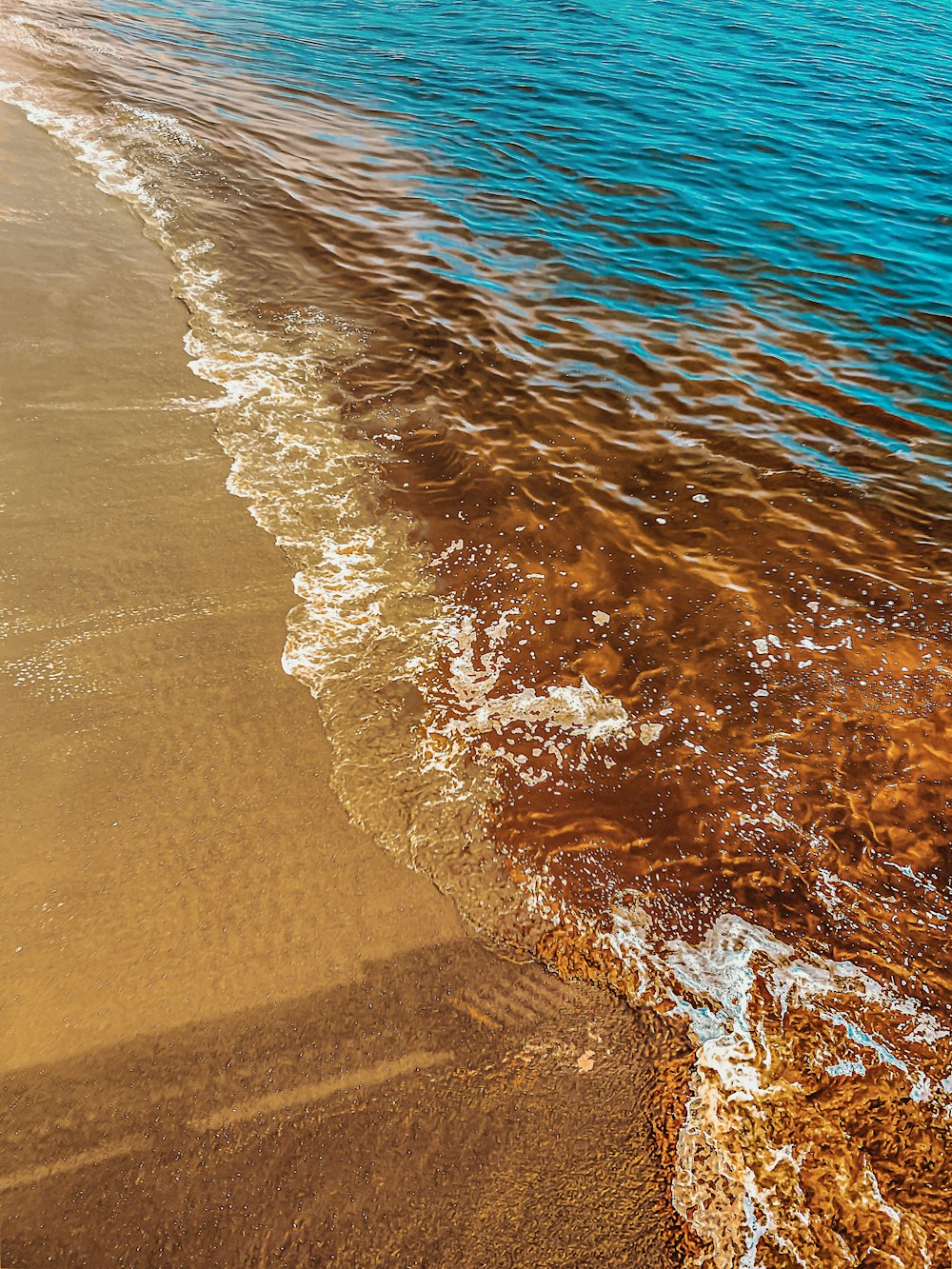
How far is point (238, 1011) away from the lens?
109 inches

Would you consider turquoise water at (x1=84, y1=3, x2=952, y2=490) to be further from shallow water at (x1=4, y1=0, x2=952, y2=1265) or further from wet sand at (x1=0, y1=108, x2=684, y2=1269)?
wet sand at (x1=0, y1=108, x2=684, y2=1269)

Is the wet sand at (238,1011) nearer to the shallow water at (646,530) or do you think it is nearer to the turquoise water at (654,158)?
the shallow water at (646,530)

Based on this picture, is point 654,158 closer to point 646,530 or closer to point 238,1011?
point 646,530

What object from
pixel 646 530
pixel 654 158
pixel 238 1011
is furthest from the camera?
pixel 654 158

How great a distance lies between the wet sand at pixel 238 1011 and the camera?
2393mm

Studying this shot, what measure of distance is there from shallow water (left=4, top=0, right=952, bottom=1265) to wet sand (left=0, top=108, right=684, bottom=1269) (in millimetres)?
271

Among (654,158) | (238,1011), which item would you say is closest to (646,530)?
(238,1011)

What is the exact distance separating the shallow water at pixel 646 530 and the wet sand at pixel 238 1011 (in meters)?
0.27

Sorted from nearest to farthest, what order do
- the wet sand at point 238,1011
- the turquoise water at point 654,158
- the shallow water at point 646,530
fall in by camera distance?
Answer: the wet sand at point 238,1011 < the shallow water at point 646,530 < the turquoise water at point 654,158

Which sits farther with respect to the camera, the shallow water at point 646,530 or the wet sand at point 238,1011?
the shallow water at point 646,530

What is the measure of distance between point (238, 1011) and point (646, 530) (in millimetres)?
3786

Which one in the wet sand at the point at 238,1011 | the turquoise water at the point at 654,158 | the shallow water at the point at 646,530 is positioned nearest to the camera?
the wet sand at the point at 238,1011

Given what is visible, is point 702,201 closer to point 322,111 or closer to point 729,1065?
point 322,111

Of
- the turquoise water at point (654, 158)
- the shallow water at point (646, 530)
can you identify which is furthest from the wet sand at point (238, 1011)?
the turquoise water at point (654, 158)
